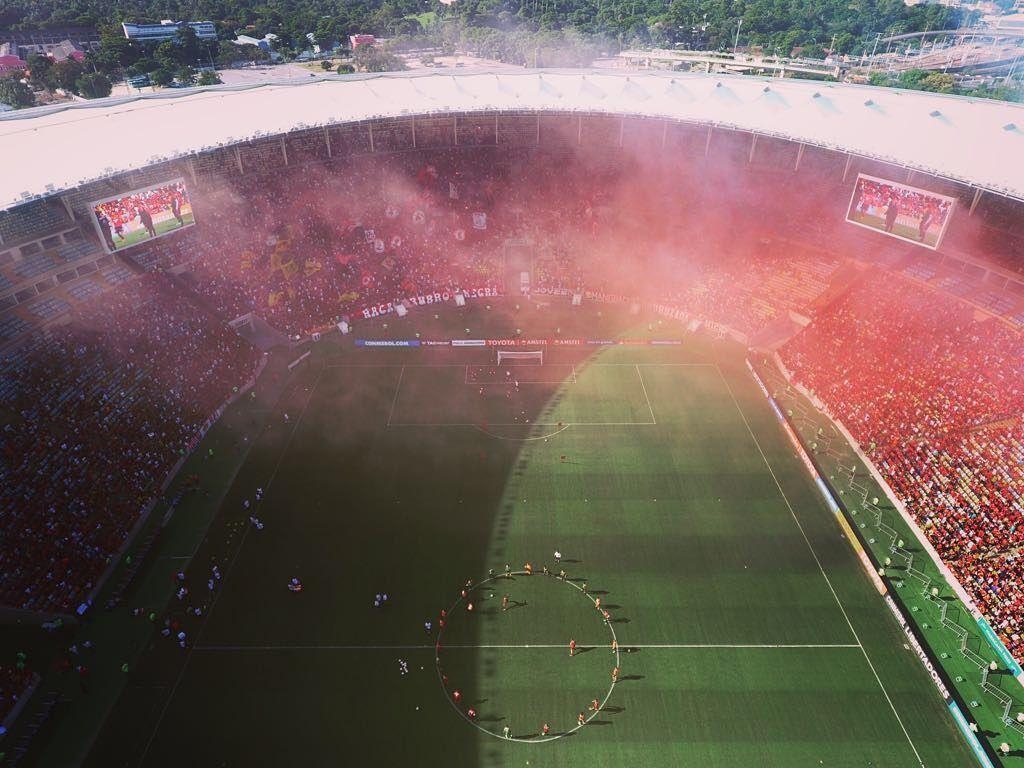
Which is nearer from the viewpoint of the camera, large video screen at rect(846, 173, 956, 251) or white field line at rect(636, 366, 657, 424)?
white field line at rect(636, 366, 657, 424)

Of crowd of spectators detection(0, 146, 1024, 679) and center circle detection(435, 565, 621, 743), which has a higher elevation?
crowd of spectators detection(0, 146, 1024, 679)

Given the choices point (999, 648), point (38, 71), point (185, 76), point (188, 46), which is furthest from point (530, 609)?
point (188, 46)

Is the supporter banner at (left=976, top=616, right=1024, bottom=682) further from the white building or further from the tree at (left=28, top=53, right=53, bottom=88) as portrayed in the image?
the white building

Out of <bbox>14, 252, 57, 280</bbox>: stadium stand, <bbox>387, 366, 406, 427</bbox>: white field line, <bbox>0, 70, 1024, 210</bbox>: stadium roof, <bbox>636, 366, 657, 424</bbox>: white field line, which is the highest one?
<bbox>0, 70, 1024, 210</bbox>: stadium roof

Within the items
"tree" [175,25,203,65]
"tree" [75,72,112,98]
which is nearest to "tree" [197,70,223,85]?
"tree" [175,25,203,65]

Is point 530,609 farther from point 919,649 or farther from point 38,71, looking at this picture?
point 38,71

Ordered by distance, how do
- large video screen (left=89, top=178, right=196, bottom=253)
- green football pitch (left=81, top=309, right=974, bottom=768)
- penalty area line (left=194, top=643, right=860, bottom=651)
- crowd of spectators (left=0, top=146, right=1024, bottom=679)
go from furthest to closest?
large video screen (left=89, top=178, right=196, bottom=253) → crowd of spectators (left=0, top=146, right=1024, bottom=679) → penalty area line (left=194, top=643, right=860, bottom=651) → green football pitch (left=81, top=309, right=974, bottom=768)

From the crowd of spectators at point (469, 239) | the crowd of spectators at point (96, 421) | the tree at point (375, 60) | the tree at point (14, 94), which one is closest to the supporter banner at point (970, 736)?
the crowd of spectators at point (469, 239)
